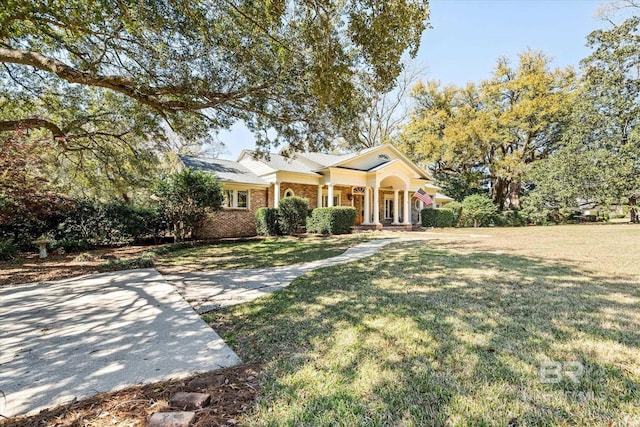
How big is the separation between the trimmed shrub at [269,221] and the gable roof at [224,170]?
215 cm

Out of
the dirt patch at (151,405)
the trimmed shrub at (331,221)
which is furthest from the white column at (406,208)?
the dirt patch at (151,405)

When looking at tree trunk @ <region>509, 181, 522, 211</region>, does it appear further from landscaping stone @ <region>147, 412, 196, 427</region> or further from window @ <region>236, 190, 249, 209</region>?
landscaping stone @ <region>147, 412, 196, 427</region>

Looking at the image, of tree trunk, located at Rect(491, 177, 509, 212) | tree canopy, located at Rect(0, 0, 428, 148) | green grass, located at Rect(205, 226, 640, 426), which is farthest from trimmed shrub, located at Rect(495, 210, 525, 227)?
tree canopy, located at Rect(0, 0, 428, 148)

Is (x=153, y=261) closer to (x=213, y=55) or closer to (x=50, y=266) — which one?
(x=50, y=266)

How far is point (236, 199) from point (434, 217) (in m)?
14.6

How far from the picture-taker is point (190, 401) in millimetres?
2131

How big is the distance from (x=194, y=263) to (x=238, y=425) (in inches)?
290

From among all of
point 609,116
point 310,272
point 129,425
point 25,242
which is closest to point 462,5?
point 310,272

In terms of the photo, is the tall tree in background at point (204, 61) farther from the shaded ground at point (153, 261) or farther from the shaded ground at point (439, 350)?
the shaded ground at point (439, 350)

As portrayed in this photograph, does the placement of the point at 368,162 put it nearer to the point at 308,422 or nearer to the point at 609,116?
the point at 609,116

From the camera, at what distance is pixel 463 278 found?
580 centimetres

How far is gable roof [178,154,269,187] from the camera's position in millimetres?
16391

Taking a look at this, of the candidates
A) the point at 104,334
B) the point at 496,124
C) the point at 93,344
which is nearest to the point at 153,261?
the point at 104,334

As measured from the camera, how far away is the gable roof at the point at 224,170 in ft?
53.8
